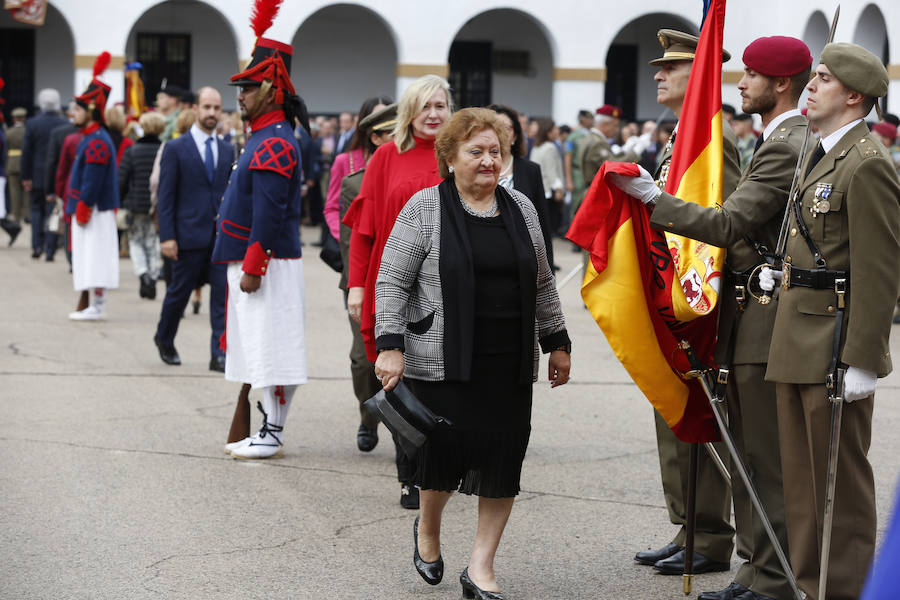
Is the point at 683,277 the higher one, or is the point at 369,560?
the point at 683,277

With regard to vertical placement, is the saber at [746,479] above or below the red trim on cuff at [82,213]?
below

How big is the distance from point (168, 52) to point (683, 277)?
27.0 meters

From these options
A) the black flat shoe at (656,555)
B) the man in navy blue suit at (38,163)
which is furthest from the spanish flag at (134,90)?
the black flat shoe at (656,555)

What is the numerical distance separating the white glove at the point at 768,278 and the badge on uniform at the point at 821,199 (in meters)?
0.28

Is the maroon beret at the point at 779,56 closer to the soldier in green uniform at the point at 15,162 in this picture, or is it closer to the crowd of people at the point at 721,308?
the crowd of people at the point at 721,308

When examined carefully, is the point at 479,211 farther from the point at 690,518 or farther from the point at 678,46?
the point at 690,518

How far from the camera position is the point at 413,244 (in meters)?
4.59

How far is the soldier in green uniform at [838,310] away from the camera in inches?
157

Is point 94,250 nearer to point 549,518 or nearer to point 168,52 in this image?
point 549,518

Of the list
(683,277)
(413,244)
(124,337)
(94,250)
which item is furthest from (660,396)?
(94,250)

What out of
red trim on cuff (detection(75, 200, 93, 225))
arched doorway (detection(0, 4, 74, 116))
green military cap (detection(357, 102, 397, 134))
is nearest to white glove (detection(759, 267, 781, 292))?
green military cap (detection(357, 102, 397, 134))

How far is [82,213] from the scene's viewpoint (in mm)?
11898

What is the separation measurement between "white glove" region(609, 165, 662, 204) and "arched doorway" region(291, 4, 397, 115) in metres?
25.7

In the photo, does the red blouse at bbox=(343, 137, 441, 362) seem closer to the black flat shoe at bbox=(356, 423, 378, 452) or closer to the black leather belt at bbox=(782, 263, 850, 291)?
the black flat shoe at bbox=(356, 423, 378, 452)
